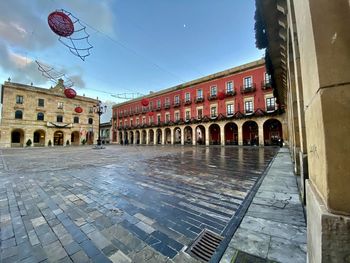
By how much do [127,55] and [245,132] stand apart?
16.9 metres

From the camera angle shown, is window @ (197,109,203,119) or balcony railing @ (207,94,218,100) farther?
window @ (197,109,203,119)

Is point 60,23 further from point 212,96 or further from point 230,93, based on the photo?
point 212,96

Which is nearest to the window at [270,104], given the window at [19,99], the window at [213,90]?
the window at [213,90]

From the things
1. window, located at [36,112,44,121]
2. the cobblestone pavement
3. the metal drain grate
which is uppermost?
window, located at [36,112,44,121]

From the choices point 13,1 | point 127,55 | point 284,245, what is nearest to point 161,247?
point 284,245

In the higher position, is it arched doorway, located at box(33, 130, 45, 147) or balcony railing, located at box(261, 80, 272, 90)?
balcony railing, located at box(261, 80, 272, 90)

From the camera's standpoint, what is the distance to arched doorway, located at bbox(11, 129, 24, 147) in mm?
26609

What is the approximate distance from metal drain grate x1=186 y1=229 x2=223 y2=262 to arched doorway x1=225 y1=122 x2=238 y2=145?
2082 cm

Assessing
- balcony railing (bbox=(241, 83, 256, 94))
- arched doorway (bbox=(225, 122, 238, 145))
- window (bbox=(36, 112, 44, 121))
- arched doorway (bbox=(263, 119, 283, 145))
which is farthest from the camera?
window (bbox=(36, 112, 44, 121))

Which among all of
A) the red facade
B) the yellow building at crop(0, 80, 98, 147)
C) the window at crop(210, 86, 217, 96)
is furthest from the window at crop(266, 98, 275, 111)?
the yellow building at crop(0, 80, 98, 147)

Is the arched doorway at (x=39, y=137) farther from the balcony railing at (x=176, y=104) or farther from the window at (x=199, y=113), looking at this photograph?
the window at (x=199, y=113)

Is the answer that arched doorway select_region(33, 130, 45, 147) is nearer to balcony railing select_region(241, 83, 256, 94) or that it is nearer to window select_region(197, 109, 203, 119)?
window select_region(197, 109, 203, 119)

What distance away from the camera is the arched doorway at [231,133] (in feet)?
72.6

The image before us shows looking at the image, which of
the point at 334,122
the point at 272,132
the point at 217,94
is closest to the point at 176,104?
the point at 217,94
